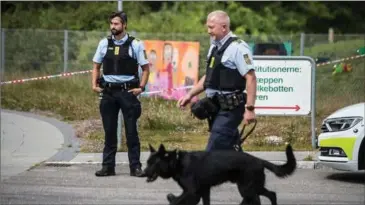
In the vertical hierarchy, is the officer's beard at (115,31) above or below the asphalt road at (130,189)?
above

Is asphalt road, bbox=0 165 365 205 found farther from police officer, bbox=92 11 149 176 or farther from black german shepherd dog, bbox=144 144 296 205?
black german shepherd dog, bbox=144 144 296 205

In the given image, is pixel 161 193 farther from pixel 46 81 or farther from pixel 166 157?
pixel 46 81

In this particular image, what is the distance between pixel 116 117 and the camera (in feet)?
32.0

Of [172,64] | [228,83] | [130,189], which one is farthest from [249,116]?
[172,64]

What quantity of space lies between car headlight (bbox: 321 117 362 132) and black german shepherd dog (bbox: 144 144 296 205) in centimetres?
314

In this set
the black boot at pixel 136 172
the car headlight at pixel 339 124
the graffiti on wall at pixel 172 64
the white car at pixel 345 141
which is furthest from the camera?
the graffiti on wall at pixel 172 64

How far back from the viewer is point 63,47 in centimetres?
2383

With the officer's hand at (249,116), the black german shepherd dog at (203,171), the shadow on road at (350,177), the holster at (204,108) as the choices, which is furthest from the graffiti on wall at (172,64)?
the black german shepherd dog at (203,171)

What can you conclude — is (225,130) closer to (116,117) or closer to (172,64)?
(116,117)

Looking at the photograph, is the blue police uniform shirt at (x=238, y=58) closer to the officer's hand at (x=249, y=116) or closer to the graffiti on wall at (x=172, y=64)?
the officer's hand at (x=249, y=116)

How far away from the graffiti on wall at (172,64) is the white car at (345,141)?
9.66 meters

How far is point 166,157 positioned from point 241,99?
3.14ft

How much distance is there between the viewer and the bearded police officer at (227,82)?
22.5 ft

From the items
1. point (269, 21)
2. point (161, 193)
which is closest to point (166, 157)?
point (161, 193)
